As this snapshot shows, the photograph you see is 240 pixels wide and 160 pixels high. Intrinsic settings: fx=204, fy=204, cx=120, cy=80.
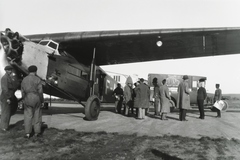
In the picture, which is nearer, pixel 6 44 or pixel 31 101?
pixel 31 101

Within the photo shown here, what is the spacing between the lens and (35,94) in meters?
4.67

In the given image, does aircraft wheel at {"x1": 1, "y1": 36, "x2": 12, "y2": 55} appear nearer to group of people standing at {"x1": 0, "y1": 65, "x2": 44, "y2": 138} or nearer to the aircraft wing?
group of people standing at {"x1": 0, "y1": 65, "x2": 44, "y2": 138}

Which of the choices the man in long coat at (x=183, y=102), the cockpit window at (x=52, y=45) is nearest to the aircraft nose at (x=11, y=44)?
the cockpit window at (x=52, y=45)

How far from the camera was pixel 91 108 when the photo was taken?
7418mm

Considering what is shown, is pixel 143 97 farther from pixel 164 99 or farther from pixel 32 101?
pixel 32 101

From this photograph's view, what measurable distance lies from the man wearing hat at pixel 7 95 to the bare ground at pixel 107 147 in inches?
19.1

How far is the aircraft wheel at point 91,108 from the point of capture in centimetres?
724

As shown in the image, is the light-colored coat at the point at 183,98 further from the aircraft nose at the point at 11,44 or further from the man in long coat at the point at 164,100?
the aircraft nose at the point at 11,44

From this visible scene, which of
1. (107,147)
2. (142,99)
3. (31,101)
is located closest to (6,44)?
(31,101)

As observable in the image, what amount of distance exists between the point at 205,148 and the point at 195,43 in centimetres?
562

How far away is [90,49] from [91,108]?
278 cm

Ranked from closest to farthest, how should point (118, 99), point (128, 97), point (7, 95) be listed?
1. point (7, 95)
2. point (128, 97)
3. point (118, 99)

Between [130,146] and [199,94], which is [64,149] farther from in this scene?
[199,94]

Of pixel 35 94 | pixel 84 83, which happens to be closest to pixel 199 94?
pixel 84 83
